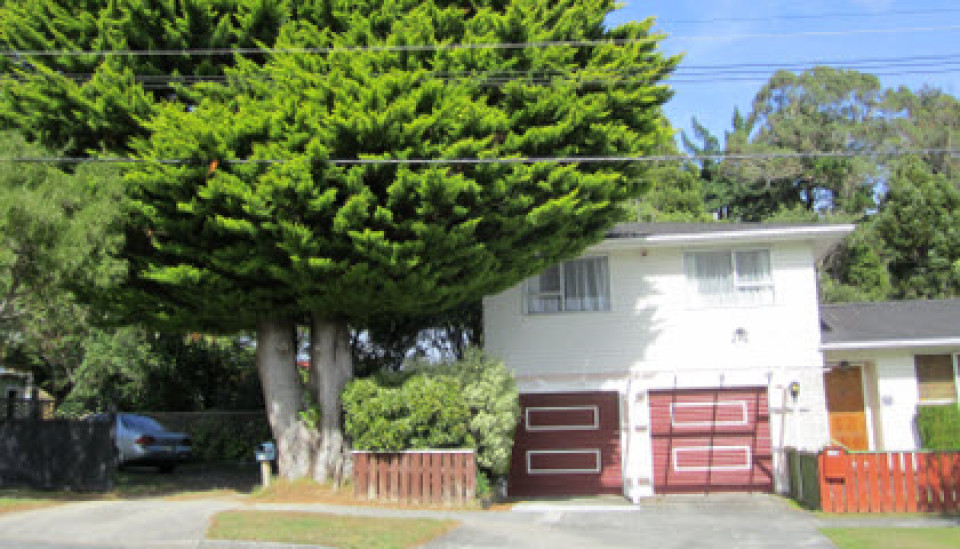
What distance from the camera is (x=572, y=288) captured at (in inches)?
675

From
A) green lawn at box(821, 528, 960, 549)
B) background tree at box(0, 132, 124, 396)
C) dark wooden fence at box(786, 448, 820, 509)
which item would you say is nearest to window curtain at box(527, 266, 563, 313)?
dark wooden fence at box(786, 448, 820, 509)

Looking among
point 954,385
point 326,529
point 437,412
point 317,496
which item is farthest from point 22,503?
point 954,385

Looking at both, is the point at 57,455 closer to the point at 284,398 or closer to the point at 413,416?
the point at 284,398

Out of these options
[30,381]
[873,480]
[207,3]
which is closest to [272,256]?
[207,3]

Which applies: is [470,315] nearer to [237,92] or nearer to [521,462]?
[521,462]

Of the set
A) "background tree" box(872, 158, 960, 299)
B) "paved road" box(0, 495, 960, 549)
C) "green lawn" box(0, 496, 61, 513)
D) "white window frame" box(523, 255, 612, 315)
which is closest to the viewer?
"paved road" box(0, 495, 960, 549)

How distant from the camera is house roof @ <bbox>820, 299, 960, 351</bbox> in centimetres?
1644

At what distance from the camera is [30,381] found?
104 feet

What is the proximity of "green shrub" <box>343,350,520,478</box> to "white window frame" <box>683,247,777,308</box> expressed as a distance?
5177 millimetres

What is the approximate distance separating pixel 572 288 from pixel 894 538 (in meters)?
8.14

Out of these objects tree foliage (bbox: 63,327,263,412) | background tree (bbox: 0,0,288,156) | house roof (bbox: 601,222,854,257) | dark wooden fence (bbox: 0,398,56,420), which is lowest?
dark wooden fence (bbox: 0,398,56,420)

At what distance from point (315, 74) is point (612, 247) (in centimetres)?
783

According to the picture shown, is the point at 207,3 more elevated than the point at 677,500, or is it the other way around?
the point at 207,3

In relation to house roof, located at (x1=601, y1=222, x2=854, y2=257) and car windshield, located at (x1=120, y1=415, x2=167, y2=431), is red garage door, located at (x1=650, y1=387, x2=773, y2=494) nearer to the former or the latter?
house roof, located at (x1=601, y1=222, x2=854, y2=257)
